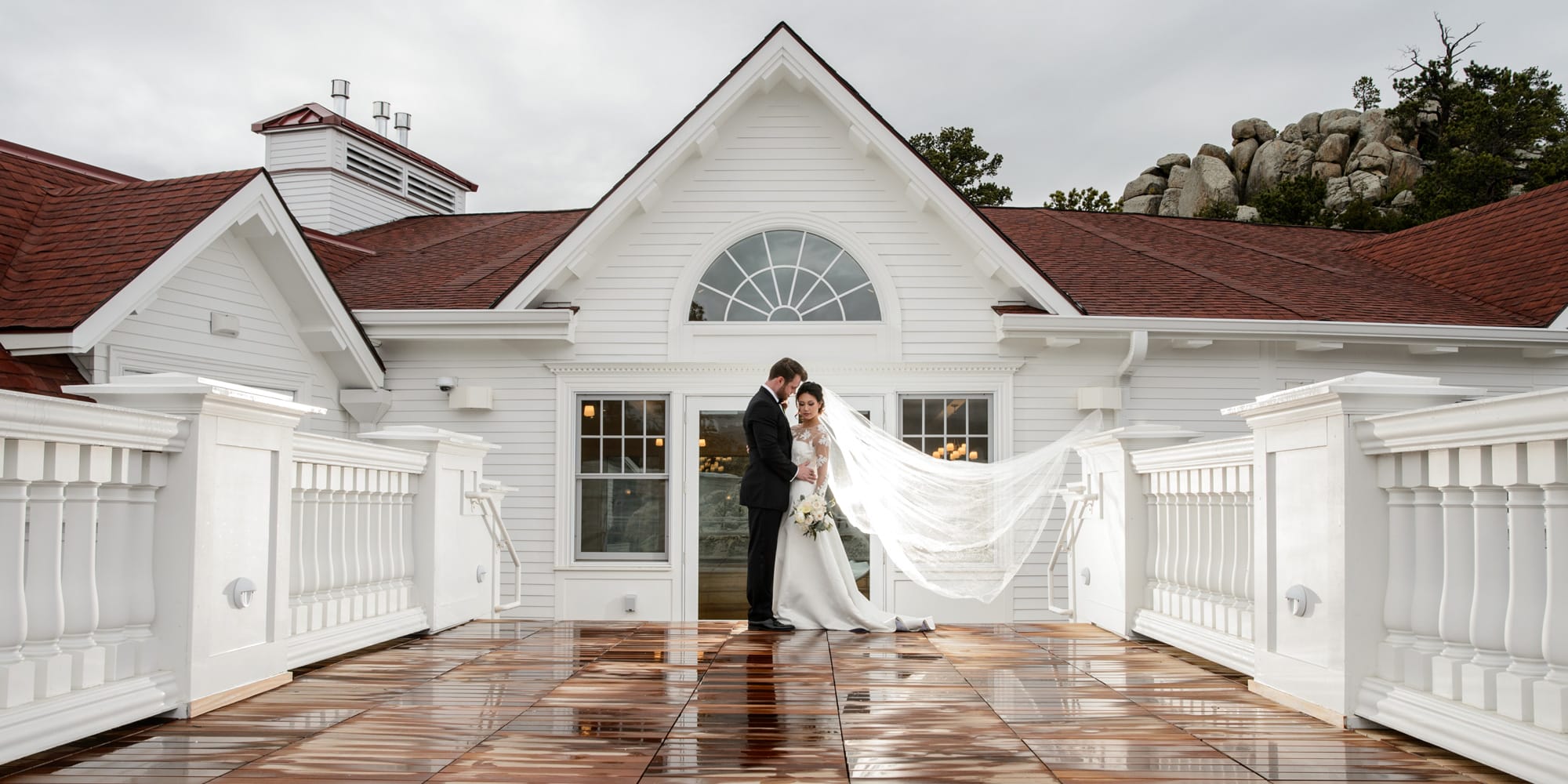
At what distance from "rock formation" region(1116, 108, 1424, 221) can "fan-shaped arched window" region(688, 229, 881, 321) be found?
28.0 m

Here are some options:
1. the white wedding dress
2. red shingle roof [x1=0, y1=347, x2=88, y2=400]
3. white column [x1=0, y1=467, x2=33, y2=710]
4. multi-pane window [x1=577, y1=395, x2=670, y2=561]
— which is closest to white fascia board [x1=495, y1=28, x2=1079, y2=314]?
multi-pane window [x1=577, y1=395, x2=670, y2=561]

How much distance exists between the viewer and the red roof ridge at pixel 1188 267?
34.5 ft

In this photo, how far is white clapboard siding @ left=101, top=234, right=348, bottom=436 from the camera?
26.3ft

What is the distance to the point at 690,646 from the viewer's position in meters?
5.96

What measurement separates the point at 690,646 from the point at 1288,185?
3032 cm

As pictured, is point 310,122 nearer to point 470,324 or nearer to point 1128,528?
point 470,324

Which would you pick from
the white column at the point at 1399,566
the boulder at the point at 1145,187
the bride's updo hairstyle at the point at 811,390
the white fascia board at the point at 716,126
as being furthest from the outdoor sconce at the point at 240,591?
the boulder at the point at 1145,187

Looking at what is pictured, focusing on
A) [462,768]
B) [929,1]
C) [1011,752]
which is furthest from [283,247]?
[929,1]

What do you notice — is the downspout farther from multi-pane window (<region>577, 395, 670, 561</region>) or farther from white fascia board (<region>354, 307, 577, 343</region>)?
white fascia board (<region>354, 307, 577, 343</region>)

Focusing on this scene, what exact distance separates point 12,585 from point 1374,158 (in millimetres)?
38514

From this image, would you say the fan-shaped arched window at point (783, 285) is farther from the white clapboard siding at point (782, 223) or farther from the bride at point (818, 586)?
the bride at point (818, 586)

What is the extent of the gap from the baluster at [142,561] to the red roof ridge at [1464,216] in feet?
44.1

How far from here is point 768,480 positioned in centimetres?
707

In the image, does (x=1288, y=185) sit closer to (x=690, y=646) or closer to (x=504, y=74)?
(x=504, y=74)
